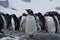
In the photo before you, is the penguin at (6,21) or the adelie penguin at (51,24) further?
the penguin at (6,21)

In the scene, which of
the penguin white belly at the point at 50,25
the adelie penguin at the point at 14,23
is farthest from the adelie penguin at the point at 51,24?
the adelie penguin at the point at 14,23

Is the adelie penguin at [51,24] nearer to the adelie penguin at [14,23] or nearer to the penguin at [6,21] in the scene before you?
the adelie penguin at [14,23]

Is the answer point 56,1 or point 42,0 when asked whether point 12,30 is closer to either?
point 56,1

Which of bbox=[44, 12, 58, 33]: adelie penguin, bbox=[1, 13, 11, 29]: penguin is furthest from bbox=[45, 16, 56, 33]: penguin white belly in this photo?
bbox=[1, 13, 11, 29]: penguin

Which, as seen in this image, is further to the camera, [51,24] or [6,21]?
[6,21]

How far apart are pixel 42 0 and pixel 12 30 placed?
12856mm

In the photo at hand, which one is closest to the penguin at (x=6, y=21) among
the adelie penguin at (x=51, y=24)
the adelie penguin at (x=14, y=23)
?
the adelie penguin at (x=14, y=23)

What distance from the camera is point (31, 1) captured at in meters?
17.5

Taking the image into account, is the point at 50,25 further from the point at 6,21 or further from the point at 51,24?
the point at 6,21

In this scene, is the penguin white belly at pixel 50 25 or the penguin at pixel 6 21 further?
the penguin at pixel 6 21

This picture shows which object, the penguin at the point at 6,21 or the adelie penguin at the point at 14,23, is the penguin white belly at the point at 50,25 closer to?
the adelie penguin at the point at 14,23

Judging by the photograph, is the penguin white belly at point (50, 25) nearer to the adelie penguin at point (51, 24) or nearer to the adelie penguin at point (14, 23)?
the adelie penguin at point (51, 24)

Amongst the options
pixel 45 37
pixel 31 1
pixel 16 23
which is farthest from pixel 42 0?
pixel 45 37

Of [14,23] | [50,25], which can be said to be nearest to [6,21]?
[14,23]
